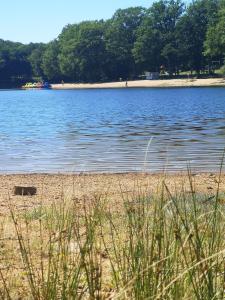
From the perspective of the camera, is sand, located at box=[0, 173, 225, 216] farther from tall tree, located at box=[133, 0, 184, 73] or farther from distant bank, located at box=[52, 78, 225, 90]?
tall tree, located at box=[133, 0, 184, 73]

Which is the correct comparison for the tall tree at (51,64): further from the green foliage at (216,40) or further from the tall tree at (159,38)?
the green foliage at (216,40)

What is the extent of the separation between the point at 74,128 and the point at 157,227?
25144mm

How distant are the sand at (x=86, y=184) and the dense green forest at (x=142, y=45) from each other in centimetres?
8729

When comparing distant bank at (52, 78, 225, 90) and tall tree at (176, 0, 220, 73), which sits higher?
tall tree at (176, 0, 220, 73)

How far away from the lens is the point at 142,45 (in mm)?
113188

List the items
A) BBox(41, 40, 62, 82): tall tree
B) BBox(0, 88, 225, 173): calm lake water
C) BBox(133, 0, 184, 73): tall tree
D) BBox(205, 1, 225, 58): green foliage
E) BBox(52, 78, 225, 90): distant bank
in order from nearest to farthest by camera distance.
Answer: BBox(0, 88, 225, 173): calm lake water, BBox(52, 78, 225, 90): distant bank, BBox(205, 1, 225, 58): green foliage, BBox(133, 0, 184, 73): tall tree, BBox(41, 40, 62, 82): tall tree

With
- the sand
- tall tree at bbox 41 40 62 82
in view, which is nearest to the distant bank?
tall tree at bbox 41 40 62 82

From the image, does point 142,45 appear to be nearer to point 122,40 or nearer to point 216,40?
point 122,40

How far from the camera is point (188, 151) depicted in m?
17.1

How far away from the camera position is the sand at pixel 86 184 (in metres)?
9.18

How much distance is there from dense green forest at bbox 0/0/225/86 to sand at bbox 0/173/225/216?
8729 cm

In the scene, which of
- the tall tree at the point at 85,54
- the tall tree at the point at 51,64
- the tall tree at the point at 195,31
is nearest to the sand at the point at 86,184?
the tall tree at the point at 195,31

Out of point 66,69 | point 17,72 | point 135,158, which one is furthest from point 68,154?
point 17,72

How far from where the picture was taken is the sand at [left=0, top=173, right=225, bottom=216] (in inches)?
361
